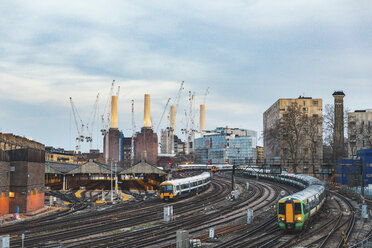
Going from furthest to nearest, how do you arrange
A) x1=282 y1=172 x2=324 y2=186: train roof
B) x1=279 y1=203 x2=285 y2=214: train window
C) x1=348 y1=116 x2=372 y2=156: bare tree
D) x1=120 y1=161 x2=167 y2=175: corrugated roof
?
x1=348 y1=116 x2=372 y2=156: bare tree → x1=120 y1=161 x2=167 y2=175: corrugated roof → x1=282 y1=172 x2=324 y2=186: train roof → x1=279 y1=203 x2=285 y2=214: train window

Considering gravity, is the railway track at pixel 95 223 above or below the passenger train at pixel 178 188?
below

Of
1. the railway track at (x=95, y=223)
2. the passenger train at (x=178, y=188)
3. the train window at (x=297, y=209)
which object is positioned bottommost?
the railway track at (x=95, y=223)

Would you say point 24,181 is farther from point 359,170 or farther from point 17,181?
point 359,170

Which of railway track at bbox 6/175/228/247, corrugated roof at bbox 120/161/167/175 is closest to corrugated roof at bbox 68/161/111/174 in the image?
corrugated roof at bbox 120/161/167/175

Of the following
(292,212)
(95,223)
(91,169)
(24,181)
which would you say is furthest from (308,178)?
(91,169)

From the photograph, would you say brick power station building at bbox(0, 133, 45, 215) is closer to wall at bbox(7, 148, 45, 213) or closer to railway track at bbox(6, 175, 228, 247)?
wall at bbox(7, 148, 45, 213)

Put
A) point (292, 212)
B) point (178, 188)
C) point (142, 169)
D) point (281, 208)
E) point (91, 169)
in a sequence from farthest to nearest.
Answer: point (91, 169) < point (142, 169) < point (178, 188) < point (281, 208) < point (292, 212)

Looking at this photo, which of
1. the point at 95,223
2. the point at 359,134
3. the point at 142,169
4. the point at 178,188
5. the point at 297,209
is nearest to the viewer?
the point at 297,209

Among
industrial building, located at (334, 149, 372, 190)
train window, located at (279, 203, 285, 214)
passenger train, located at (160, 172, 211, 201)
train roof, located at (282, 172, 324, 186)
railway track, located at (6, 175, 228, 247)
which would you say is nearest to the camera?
train window, located at (279, 203, 285, 214)

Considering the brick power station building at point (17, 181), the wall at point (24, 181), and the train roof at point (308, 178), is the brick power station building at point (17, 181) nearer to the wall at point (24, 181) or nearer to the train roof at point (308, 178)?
the wall at point (24, 181)

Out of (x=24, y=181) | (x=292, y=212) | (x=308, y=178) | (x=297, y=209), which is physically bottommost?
(x=292, y=212)

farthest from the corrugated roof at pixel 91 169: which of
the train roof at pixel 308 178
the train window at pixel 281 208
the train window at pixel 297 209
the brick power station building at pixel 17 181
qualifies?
the train window at pixel 297 209

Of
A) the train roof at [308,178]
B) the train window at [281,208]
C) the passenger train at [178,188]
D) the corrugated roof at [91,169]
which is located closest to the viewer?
the train window at [281,208]

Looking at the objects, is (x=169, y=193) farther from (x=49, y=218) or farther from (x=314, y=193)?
(x=314, y=193)
